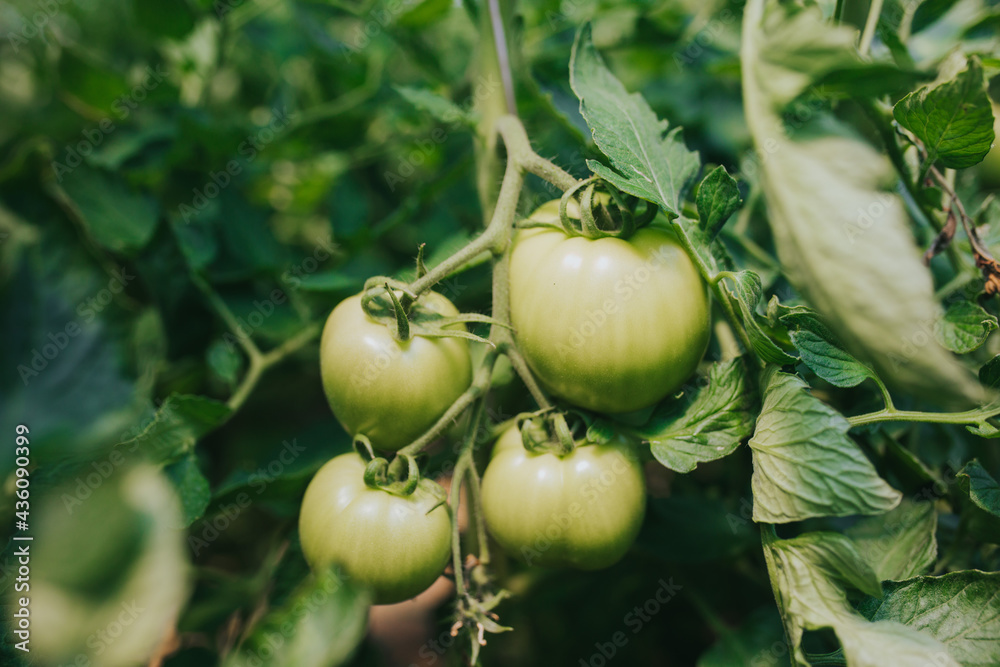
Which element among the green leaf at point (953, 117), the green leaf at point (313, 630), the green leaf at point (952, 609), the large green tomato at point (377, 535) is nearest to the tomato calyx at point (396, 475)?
the large green tomato at point (377, 535)

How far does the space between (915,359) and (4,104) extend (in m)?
1.04

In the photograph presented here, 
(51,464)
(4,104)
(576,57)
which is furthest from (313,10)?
(51,464)

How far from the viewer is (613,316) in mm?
416

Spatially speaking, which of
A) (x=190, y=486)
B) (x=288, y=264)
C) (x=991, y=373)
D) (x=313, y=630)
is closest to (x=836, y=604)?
(x=991, y=373)

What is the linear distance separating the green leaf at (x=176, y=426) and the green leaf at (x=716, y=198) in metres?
0.43

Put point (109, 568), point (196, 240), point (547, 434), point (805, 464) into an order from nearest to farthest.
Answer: point (109, 568) < point (805, 464) < point (547, 434) < point (196, 240)

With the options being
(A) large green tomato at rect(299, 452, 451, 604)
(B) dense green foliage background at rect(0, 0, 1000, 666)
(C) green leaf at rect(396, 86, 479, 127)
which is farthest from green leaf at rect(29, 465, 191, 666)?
(C) green leaf at rect(396, 86, 479, 127)

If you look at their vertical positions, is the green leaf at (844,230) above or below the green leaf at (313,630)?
above

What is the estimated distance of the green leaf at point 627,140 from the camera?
0.42 m

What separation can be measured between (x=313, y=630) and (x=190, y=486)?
26 cm

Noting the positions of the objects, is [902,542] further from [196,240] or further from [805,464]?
[196,240]

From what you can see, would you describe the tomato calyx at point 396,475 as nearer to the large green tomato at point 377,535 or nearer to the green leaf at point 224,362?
the large green tomato at point 377,535

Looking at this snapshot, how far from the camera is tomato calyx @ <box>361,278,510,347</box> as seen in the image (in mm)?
440

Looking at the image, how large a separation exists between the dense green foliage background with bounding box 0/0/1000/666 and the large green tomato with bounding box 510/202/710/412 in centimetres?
8
